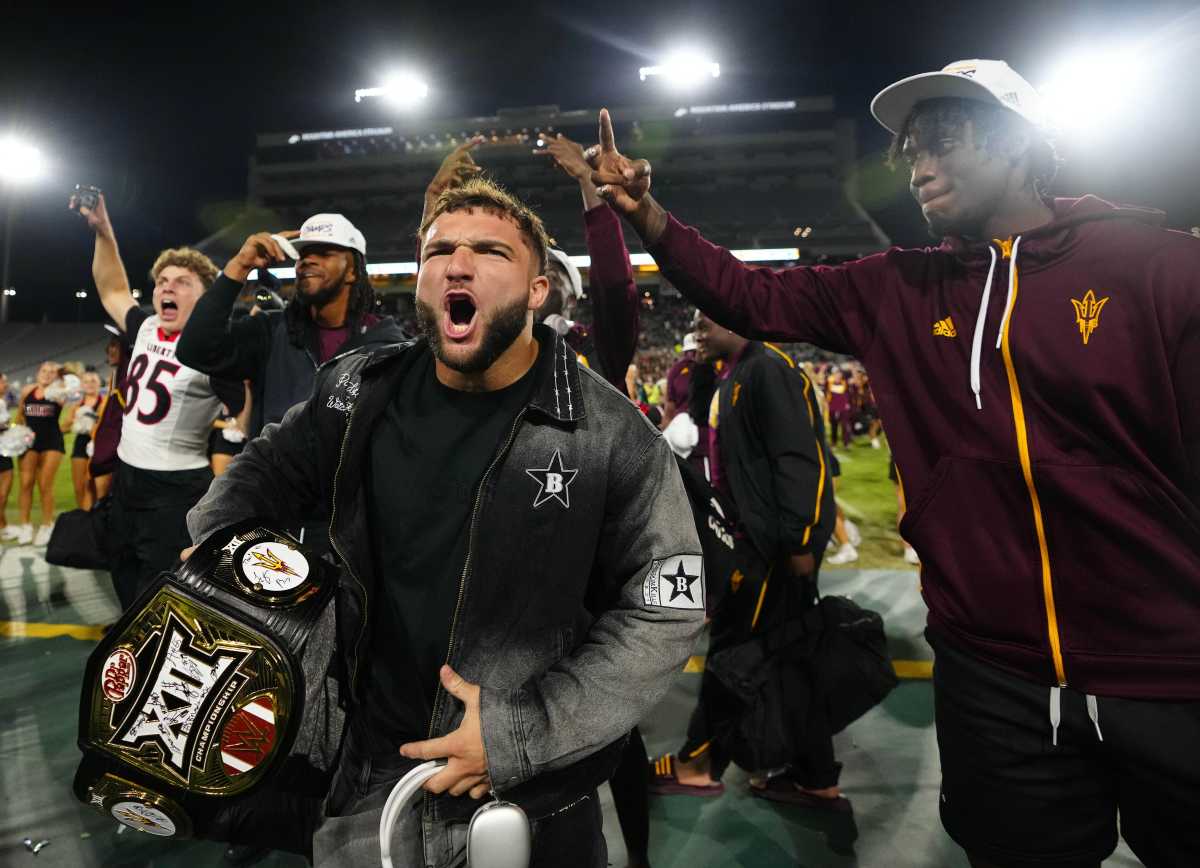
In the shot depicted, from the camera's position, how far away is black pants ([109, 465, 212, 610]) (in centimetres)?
316

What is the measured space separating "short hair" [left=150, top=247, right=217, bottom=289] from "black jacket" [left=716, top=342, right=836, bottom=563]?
2.74m

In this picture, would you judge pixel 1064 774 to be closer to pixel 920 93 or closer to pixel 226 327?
pixel 920 93

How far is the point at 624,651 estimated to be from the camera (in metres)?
1.21

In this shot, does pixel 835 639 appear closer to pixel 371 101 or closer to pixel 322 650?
pixel 322 650

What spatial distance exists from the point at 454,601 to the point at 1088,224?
1.63 metres

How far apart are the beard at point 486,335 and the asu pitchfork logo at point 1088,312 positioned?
3.93 feet

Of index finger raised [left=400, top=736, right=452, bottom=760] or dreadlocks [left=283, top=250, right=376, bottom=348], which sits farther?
dreadlocks [left=283, top=250, right=376, bottom=348]

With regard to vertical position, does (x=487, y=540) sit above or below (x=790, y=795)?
above

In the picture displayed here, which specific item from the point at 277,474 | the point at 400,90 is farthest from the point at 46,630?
the point at 400,90

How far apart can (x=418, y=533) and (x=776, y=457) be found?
1.79m

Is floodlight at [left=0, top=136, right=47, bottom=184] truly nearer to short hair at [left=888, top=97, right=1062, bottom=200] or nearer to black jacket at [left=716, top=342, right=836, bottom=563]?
black jacket at [left=716, top=342, right=836, bottom=563]

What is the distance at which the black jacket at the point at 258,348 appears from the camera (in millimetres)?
2541

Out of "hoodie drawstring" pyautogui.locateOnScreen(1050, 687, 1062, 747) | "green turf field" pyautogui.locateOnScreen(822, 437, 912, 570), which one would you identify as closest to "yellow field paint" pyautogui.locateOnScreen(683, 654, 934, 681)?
"green turf field" pyautogui.locateOnScreen(822, 437, 912, 570)

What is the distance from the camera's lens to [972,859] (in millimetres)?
1467
